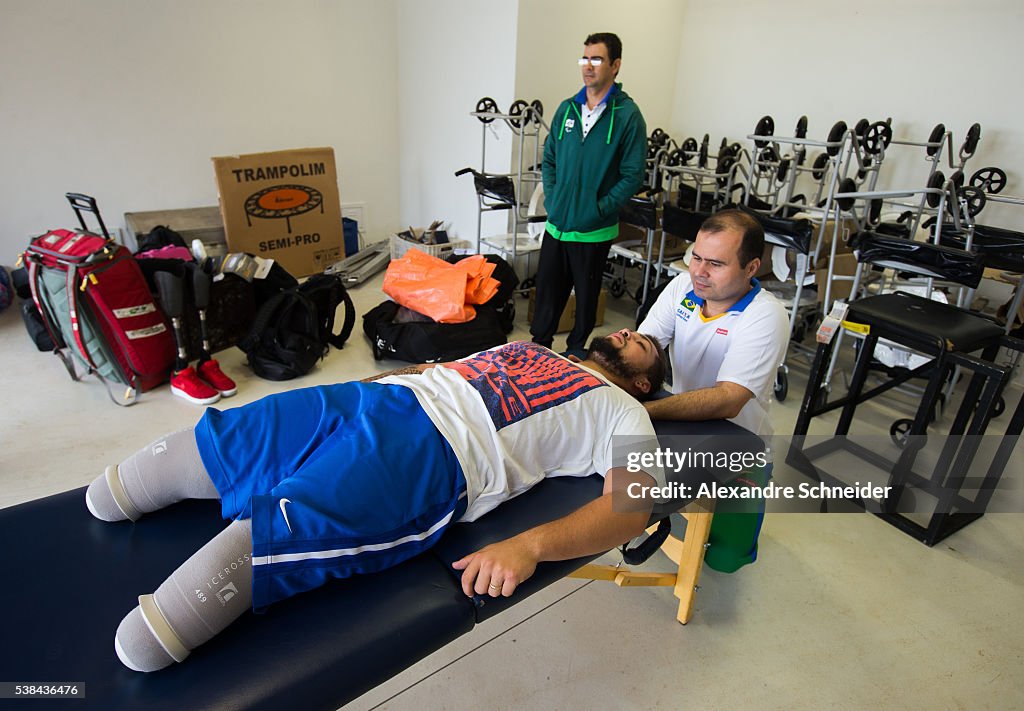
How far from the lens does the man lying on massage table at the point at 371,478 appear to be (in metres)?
0.96

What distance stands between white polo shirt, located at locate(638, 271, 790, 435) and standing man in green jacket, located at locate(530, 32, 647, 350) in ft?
4.03

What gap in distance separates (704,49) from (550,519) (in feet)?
15.5

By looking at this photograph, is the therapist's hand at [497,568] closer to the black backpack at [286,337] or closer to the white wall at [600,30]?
the black backpack at [286,337]

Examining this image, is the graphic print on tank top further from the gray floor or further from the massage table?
the gray floor

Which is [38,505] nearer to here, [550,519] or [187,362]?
[550,519]

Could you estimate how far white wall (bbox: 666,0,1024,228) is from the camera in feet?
11.6

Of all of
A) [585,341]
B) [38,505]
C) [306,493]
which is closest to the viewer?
[306,493]

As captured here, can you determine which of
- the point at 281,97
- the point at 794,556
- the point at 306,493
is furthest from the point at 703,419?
the point at 281,97

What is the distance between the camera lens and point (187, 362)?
280 centimetres

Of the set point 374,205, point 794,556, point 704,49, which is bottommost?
point 794,556

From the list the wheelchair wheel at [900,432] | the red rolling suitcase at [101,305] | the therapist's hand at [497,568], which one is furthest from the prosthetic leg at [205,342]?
the wheelchair wheel at [900,432]

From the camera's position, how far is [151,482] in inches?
45.3

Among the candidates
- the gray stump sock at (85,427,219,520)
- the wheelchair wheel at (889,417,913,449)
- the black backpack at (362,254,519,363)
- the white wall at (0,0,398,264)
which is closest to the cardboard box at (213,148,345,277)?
the white wall at (0,0,398,264)

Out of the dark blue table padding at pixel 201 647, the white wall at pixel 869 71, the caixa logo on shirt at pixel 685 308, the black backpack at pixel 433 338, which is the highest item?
the white wall at pixel 869 71
